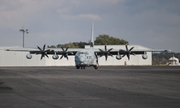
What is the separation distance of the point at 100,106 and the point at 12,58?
86.0 metres

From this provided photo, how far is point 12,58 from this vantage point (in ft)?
315

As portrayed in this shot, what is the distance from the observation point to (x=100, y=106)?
12.4 metres

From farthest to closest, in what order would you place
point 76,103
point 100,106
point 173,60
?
point 173,60 → point 76,103 → point 100,106

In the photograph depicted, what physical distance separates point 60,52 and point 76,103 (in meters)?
58.8

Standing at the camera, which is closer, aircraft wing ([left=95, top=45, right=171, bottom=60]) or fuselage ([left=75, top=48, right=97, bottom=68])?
fuselage ([left=75, top=48, right=97, bottom=68])

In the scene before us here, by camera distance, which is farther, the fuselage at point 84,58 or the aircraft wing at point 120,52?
the aircraft wing at point 120,52

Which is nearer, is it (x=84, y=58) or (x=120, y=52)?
(x=84, y=58)

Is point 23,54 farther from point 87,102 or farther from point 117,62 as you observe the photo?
point 87,102

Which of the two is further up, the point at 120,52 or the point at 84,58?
the point at 120,52

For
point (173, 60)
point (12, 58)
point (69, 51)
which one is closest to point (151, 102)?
point (69, 51)

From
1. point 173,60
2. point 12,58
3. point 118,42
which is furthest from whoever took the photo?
point 118,42

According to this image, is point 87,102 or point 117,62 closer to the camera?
point 87,102

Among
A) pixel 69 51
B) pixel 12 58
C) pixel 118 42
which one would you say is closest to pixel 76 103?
pixel 69 51

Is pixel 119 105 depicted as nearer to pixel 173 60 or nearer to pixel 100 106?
pixel 100 106
